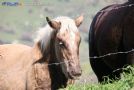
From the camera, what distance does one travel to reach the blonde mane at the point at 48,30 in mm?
9719

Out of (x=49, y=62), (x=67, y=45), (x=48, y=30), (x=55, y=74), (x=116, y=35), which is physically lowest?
(x=55, y=74)

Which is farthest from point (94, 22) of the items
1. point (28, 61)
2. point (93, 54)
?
point (28, 61)

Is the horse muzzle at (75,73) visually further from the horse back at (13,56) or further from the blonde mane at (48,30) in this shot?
the horse back at (13,56)

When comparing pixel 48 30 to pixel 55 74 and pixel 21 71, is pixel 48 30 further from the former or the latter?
pixel 21 71

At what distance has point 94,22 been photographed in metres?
13.1

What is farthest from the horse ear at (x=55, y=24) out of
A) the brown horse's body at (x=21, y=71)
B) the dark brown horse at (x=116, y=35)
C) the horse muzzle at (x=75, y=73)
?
the dark brown horse at (x=116, y=35)

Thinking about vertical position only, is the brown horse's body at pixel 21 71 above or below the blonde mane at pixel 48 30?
below

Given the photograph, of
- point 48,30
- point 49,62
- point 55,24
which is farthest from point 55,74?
point 55,24

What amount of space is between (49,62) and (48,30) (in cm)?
62

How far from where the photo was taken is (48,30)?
1011 centimetres

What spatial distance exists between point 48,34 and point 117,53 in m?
1.61

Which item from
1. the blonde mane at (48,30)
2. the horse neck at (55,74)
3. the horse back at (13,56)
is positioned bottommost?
the horse neck at (55,74)

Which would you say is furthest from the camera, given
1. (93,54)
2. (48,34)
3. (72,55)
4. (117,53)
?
(93,54)

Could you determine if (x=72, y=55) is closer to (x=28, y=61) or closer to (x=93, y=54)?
(x=28, y=61)
